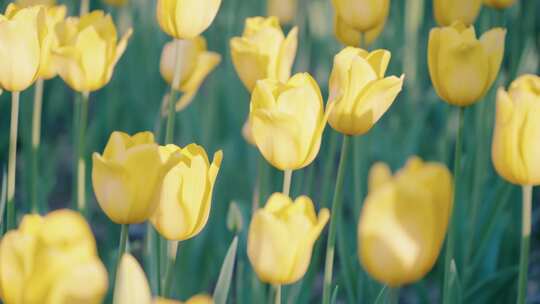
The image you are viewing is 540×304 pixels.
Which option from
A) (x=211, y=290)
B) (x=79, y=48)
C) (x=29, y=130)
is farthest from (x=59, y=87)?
(x=79, y=48)

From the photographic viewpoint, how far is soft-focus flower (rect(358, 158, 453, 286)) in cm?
91

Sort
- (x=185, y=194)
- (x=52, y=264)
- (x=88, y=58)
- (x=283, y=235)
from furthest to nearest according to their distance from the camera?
1. (x=88, y=58)
2. (x=185, y=194)
3. (x=283, y=235)
4. (x=52, y=264)

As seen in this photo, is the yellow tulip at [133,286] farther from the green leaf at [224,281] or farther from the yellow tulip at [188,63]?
the yellow tulip at [188,63]

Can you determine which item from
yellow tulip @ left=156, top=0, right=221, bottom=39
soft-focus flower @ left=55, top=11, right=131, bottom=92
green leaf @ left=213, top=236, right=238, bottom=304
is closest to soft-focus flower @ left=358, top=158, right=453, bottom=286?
green leaf @ left=213, top=236, right=238, bottom=304

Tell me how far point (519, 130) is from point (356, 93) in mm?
230

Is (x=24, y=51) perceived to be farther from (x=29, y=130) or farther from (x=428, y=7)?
(x=428, y=7)

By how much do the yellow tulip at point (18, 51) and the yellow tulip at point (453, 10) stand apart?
0.78 metres

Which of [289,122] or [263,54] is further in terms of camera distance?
[263,54]

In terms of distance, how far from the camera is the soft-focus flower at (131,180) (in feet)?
3.56

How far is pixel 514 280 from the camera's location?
1891 millimetres

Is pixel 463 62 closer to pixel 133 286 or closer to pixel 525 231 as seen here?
pixel 525 231

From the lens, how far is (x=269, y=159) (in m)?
1.23

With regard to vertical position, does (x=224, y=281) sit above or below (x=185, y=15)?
below

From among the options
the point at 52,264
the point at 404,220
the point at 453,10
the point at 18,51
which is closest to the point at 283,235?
the point at 404,220
